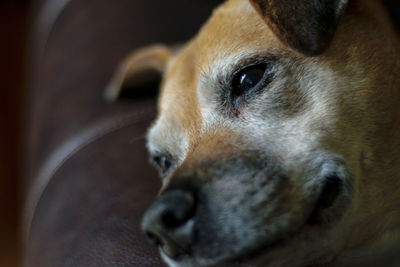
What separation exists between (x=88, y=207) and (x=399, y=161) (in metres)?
0.90

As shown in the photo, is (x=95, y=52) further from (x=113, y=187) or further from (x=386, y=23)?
(x=386, y=23)

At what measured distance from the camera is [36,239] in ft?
5.23

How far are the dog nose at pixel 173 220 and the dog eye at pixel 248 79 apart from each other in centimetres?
36

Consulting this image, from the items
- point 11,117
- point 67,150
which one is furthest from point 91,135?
point 11,117

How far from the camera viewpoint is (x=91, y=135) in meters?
1.79

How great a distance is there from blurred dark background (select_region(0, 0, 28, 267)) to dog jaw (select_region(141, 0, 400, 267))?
2401 millimetres

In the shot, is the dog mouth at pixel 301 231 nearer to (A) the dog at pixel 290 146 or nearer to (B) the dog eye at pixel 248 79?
(A) the dog at pixel 290 146

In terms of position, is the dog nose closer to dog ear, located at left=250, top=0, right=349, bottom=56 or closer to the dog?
the dog

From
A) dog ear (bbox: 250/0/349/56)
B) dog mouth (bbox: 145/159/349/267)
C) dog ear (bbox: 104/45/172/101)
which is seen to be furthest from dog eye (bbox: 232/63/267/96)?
dog ear (bbox: 104/45/172/101)

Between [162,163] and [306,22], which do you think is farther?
[162,163]

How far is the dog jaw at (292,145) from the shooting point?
3.42 feet

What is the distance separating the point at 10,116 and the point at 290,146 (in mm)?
3251

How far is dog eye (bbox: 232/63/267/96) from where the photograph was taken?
125cm

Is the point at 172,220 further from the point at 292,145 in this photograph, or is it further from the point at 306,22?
the point at 306,22
